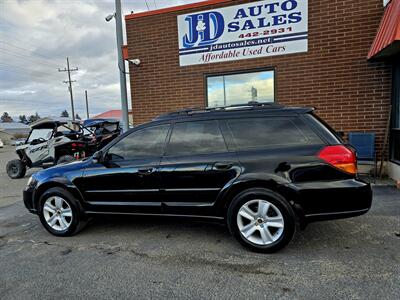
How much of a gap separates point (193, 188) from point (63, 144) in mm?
7114

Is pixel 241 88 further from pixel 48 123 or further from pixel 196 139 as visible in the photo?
pixel 48 123

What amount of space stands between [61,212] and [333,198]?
12.0 ft

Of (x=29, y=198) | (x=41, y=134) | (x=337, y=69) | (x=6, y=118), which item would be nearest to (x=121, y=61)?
(x=41, y=134)

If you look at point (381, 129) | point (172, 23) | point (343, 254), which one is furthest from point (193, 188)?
point (172, 23)

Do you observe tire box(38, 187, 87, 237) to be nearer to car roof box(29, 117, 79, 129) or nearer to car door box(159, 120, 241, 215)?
car door box(159, 120, 241, 215)

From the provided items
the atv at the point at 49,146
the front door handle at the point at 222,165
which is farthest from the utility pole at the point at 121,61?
the front door handle at the point at 222,165

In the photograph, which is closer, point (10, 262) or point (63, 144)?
point (10, 262)

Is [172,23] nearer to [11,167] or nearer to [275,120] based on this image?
[275,120]

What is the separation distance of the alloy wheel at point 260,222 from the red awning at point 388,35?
158 inches

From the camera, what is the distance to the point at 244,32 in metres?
7.75

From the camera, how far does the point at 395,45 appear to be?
5691mm

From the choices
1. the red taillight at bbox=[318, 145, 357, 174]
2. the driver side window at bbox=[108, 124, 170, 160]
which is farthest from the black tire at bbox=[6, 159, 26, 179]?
the red taillight at bbox=[318, 145, 357, 174]

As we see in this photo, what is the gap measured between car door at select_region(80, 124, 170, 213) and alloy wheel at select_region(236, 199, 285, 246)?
1.14 m

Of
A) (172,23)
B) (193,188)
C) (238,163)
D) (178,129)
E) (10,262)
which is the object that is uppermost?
(172,23)
